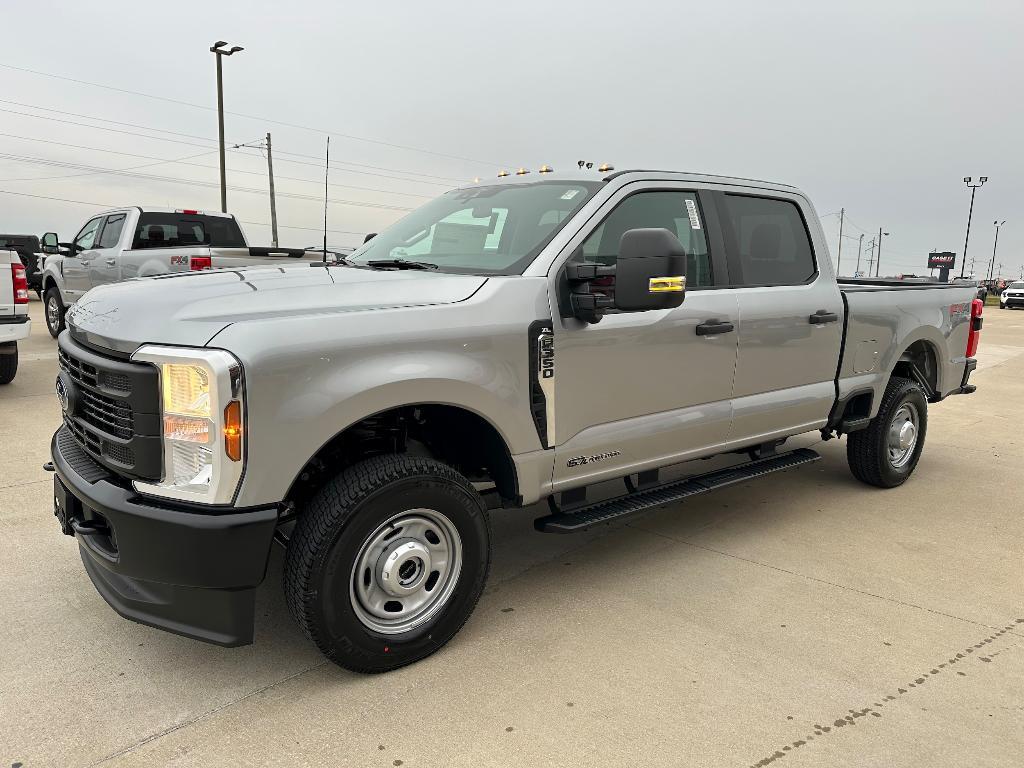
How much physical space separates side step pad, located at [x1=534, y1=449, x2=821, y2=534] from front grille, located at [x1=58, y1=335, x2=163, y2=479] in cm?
Answer: 161

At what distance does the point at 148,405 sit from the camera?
8.23ft

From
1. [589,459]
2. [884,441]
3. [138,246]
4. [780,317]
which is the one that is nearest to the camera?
[589,459]

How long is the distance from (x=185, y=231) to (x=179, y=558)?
32.2 ft

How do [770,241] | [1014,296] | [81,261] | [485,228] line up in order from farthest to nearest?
[1014,296], [81,261], [770,241], [485,228]

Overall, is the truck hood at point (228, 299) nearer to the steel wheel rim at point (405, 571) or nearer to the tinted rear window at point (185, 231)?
the steel wheel rim at point (405, 571)

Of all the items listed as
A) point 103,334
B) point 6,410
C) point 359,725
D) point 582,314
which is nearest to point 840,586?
point 582,314

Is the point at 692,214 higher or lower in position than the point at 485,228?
higher

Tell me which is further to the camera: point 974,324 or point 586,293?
point 974,324

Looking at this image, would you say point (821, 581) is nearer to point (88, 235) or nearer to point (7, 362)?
point (7, 362)

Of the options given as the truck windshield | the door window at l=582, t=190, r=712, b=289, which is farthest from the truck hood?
the door window at l=582, t=190, r=712, b=289

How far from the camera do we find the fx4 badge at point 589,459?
11.2 ft

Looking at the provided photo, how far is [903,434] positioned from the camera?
A: 17.9 ft

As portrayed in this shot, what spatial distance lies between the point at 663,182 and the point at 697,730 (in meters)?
2.51

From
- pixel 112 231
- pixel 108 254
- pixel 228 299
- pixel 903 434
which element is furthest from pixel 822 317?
pixel 112 231
